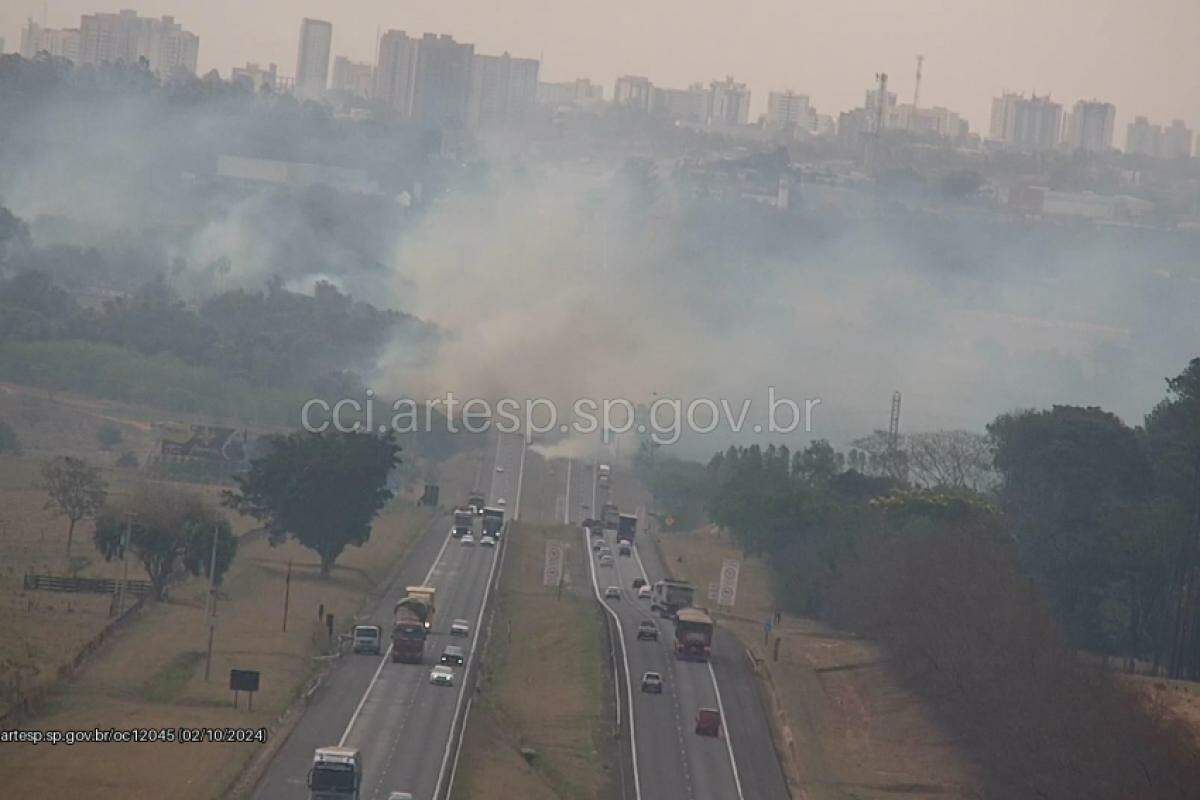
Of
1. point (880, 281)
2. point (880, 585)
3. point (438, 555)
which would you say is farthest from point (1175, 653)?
point (880, 281)

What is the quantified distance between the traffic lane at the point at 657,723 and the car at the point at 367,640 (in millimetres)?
5471

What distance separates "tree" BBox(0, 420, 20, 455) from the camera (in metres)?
73.9

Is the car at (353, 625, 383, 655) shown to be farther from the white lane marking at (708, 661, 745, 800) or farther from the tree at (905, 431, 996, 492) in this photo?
the tree at (905, 431, 996, 492)

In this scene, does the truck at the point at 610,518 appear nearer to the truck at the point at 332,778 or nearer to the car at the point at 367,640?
the car at the point at 367,640

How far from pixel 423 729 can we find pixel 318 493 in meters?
22.0

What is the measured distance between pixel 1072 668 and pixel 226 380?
61393 mm

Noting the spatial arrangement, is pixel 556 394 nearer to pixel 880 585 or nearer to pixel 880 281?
pixel 880 585

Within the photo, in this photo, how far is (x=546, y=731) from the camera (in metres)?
40.8

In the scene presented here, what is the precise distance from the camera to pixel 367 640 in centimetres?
4525

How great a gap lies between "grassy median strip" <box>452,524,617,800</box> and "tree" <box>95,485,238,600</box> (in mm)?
7133

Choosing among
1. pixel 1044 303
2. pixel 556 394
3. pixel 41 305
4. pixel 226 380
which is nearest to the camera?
pixel 226 380

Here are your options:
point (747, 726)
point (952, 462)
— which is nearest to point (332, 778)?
point (747, 726)

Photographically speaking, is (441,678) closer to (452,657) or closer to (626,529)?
(452,657)

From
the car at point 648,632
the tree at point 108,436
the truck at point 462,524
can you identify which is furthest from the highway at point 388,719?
the tree at point 108,436
